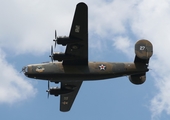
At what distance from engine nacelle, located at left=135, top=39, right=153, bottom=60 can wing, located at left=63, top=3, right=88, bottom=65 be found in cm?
481

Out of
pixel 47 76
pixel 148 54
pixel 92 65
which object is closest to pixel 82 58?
pixel 92 65

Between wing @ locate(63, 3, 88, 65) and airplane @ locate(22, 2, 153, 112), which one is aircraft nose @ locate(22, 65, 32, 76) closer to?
airplane @ locate(22, 2, 153, 112)

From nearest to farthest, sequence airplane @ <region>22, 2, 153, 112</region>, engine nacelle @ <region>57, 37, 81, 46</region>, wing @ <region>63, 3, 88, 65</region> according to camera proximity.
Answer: wing @ <region>63, 3, 88, 65</region> → engine nacelle @ <region>57, 37, 81, 46</region> → airplane @ <region>22, 2, 153, 112</region>

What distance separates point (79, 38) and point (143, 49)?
6.25 metres

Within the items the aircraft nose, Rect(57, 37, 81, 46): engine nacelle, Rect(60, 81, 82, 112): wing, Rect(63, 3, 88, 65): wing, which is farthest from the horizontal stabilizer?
the aircraft nose

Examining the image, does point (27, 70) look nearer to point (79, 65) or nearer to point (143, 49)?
point (79, 65)

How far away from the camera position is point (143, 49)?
37531mm

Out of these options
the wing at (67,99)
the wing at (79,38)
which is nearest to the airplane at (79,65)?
the wing at (79,38)

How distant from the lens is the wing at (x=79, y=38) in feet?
112

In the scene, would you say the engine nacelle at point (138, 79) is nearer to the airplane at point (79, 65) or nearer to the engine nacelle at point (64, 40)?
the airplane at point (79, 65)

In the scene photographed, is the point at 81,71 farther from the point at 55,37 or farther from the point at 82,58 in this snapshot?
the point at 55,37

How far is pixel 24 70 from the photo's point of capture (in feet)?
120

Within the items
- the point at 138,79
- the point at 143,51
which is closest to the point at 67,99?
the point at 138,79

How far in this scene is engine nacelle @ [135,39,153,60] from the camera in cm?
3719
